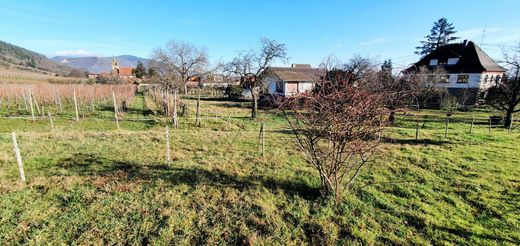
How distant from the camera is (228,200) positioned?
5.12 m

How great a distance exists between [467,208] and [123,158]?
881 centimetres

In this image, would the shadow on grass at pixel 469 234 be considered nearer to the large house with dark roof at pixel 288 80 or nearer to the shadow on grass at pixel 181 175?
the shadow on grass at pixel 181 175

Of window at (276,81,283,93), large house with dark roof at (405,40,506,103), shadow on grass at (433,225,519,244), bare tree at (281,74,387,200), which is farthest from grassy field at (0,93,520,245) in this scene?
window at (276,81,283,93)

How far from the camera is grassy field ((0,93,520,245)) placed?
4.05 meters

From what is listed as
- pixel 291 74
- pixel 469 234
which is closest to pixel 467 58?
pixel 291 74

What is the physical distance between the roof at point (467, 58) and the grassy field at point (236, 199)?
27.4m

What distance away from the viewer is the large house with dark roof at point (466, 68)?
2997 centimetres

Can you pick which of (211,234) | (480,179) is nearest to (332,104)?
(211,234)

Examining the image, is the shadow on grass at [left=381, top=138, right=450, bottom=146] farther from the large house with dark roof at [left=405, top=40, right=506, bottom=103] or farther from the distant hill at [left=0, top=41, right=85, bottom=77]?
the distant hill at [left=0, top=41, right=85, bottom=77]

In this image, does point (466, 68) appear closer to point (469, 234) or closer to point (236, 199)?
point (469, 234)

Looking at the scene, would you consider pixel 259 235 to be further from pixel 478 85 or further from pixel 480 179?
pixel 478 85

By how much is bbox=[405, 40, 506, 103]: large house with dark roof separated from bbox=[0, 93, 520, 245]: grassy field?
1037 inches

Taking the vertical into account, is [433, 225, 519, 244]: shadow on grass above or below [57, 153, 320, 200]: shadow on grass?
below

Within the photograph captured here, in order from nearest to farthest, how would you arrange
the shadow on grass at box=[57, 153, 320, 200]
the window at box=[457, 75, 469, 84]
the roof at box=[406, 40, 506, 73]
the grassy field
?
the grassy field, the shadow on grass at box=[57, 153, 320, 200], the roof at box=[406, 40, 506, 73], the window at box=[457, 75, 469, 84]
